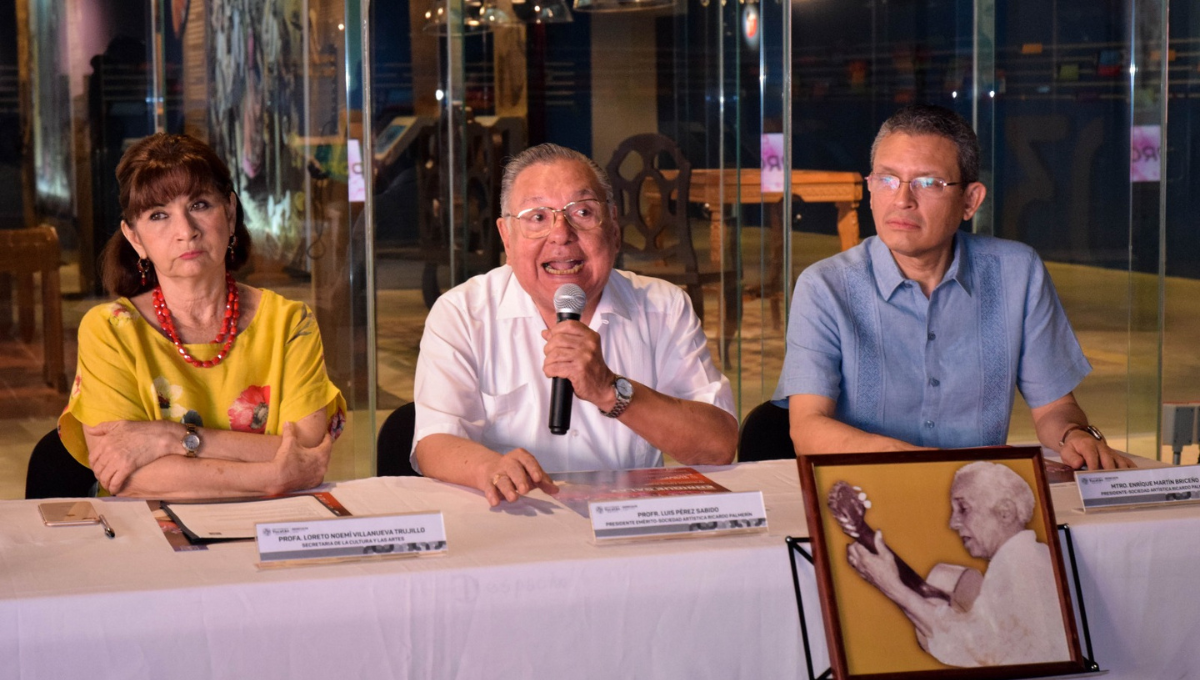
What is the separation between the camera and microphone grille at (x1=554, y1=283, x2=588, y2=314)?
2156 millimetres

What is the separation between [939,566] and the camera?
1.60 m

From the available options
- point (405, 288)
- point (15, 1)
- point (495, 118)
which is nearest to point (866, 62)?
point (495, 118)

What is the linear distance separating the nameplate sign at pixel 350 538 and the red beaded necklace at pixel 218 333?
771 mm

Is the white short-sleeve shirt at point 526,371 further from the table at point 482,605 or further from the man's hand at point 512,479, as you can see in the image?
the table at point 482,605

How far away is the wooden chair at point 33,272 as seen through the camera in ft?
15.4

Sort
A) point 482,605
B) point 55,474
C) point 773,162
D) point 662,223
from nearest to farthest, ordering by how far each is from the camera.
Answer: point 482,605 → point 55,474 → point 773,162 → point 662,223

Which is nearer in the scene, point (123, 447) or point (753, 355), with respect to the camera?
point (123, 447)

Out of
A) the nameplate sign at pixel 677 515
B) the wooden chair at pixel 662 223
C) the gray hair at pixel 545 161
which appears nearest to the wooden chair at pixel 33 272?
the wooden chair at pixel 662 223

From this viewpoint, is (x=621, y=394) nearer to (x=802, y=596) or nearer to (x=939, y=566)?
(x=802, y=596)

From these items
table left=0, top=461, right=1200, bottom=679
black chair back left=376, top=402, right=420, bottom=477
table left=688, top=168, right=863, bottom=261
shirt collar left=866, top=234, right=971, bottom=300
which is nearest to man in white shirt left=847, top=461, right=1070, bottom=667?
table left=0, top=461, right=1200, bottom=679

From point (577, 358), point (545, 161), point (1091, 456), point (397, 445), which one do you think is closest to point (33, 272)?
point (397, 445)

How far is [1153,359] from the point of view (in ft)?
17.2

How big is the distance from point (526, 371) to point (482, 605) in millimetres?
901

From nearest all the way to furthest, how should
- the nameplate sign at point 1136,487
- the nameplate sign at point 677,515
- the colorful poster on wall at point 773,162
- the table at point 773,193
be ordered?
the nameplate sign at point 677,515, the nameplate sign at point 1136,487, the colorful poster on wall at point 773,162, the table at point 773,193
